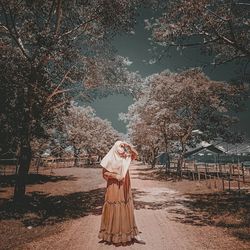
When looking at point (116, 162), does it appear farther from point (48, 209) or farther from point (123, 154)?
point (48, 209)

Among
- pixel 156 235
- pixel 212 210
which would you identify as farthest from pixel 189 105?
pixel 156 235

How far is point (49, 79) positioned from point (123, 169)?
30.3ft

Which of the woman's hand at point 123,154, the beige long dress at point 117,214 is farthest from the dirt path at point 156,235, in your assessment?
the woman's hand at point 123,154

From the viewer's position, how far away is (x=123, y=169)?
27.7 feet

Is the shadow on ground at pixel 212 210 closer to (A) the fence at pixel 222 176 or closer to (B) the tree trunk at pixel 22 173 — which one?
(A) the fence at pixel 222 176

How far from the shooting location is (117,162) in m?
8.48

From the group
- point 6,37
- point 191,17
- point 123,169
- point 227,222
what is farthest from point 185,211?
point 6,37

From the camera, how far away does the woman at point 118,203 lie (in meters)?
8.20

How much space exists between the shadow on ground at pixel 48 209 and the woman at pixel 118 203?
14.4 feet

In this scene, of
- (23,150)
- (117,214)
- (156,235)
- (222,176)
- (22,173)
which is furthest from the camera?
(222,176)

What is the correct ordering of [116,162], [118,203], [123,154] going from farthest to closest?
1. [123,154]
2. [116,162]
3. [118,203]

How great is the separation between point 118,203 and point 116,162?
1077 millimetres

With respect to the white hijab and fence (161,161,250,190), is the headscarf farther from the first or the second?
fence (161,161,250,190)

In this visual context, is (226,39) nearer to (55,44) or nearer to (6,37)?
(55,44)
